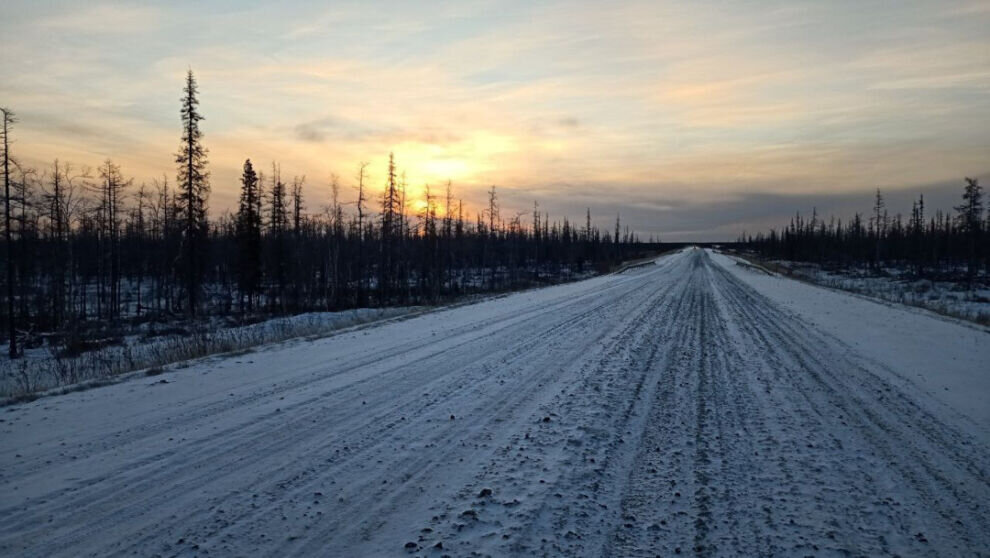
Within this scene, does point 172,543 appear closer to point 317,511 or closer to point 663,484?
point 317,511

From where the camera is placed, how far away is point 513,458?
5.55 m

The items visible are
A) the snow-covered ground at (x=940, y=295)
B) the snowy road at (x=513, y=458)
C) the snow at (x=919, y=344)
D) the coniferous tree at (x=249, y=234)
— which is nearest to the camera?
the snowy road at (x=513, y=458)

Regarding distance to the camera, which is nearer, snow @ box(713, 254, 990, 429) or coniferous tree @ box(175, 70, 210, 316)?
snow @ box(713, 254, 990, 429)

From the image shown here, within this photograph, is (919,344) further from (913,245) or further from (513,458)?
(913,245)

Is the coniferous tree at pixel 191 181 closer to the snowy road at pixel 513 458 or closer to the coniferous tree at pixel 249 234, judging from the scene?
the coniferous tree at pixel 249 234

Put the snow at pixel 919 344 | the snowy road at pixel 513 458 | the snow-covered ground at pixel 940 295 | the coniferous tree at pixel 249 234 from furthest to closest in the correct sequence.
Answer: the coniferous tree at pixel 249 234
the snow-covered ground at pixel 940 295
the snow at pixel 919 344
the snowy road at pixel 513 458

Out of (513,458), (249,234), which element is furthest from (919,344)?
(249,234)

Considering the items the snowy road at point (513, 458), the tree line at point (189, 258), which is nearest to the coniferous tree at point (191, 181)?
the tree line at point (189, 258)

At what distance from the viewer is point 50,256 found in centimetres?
4306

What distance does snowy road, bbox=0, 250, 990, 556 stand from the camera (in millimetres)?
3984

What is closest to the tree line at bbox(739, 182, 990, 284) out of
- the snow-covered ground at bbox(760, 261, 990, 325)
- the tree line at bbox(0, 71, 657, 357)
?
the snow-covered ground at bbox(760, 261, 990, 325)

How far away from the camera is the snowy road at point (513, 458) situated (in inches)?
157

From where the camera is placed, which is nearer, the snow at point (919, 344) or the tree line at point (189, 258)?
the snow at point (919, 344)

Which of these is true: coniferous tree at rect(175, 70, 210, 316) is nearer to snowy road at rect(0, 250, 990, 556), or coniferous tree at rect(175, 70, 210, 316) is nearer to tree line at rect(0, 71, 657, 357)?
tree line at rect(0, 71, 657, 357)
